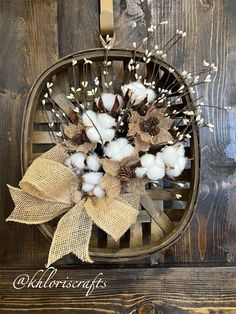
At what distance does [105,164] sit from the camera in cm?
94

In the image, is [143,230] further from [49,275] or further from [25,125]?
[25,125]

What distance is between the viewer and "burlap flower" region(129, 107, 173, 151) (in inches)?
37.0

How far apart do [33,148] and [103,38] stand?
29cm

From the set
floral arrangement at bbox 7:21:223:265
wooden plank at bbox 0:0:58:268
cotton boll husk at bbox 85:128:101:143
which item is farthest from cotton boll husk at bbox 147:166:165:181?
wooden plank at bbox 0:0:58:268

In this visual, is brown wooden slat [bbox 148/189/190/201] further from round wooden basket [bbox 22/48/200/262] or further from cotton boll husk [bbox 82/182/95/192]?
cotton boll husk [bbox 82/182/95/192]

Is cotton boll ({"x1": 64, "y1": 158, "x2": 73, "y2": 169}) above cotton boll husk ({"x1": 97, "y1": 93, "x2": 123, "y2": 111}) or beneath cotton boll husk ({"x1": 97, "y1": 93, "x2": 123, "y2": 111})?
beneath

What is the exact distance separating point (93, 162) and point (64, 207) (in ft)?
0.39

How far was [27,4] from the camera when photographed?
118 centimetres

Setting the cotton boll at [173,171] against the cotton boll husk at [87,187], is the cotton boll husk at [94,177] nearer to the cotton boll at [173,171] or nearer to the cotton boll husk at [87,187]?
the cotton boll husk at [87,187]

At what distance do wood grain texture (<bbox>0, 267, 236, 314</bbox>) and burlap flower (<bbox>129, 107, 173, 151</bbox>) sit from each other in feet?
0.98

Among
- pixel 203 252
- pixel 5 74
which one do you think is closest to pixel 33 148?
pixel 5 74

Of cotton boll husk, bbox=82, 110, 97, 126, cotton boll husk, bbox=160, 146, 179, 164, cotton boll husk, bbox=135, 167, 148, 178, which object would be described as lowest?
cotton boll husk, bbox=135, 167, 148, 178

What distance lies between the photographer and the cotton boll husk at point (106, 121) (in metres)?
0.95

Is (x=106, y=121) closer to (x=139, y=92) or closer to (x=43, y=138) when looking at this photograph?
(x=139, y=92)
